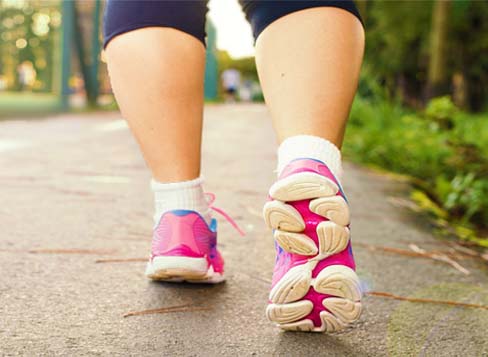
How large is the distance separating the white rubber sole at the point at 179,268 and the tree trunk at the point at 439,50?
7384mm

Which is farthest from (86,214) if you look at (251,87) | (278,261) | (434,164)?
(251,87)

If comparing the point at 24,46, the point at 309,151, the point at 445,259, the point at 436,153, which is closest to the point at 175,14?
the point at 309,151

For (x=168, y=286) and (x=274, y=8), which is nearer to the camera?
(x=274, y=8)

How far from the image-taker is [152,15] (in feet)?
4.93

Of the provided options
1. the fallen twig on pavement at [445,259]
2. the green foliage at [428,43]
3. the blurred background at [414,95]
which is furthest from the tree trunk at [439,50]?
the fallen twig on pavement at [445,259]

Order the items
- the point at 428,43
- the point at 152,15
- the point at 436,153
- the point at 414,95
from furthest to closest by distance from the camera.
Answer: the point at 414,95 < the point at 428,43 < the point at 436,153 < the point at 152,15

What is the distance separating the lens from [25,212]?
2.34 meters

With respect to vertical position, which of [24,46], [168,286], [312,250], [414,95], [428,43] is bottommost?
[24,46]

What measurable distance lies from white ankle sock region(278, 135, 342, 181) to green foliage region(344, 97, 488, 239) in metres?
1.59

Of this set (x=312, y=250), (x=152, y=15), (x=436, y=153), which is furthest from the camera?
(x=436, y=153)

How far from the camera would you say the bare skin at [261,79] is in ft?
4.54

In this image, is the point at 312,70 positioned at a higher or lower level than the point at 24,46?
higher

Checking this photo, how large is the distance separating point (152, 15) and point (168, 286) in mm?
546

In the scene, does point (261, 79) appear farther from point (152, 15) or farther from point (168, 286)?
point (168, 286)
